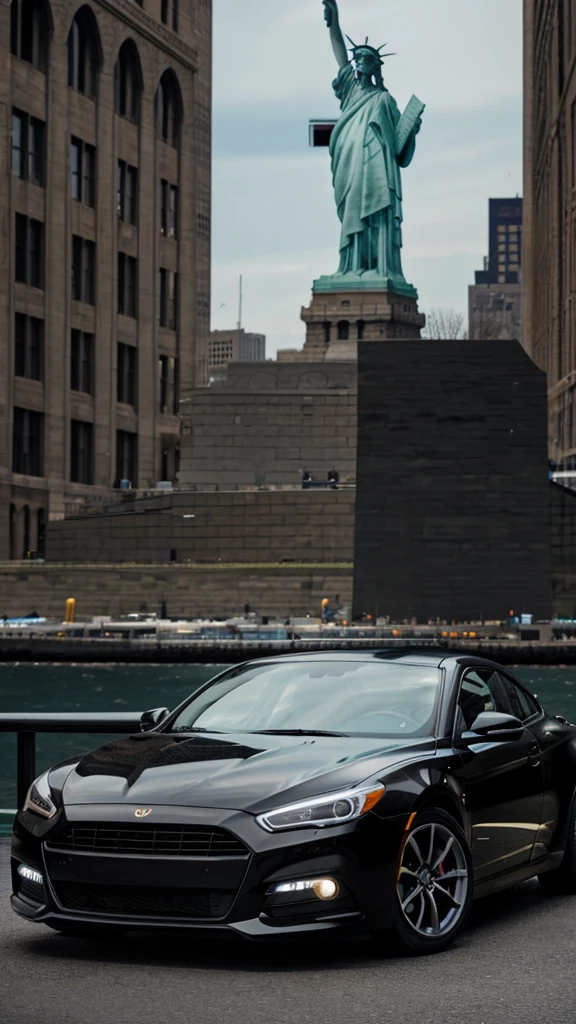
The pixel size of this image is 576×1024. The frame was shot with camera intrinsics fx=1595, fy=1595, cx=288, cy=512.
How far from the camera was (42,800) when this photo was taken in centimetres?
735

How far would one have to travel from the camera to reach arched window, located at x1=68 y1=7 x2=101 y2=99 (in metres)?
81.1

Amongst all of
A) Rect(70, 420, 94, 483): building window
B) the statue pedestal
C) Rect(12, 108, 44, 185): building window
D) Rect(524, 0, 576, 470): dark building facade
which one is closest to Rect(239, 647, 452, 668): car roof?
Rect(524, 0, 576, 470): dark building facade

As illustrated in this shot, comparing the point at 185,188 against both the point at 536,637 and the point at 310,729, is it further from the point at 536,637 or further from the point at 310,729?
the point at 310,729

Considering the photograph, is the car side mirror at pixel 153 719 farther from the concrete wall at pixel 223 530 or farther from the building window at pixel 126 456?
the building window at pixel 126 456

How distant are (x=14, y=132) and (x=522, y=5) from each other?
6525 cm

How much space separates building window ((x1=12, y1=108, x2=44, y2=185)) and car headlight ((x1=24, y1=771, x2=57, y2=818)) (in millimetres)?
70397

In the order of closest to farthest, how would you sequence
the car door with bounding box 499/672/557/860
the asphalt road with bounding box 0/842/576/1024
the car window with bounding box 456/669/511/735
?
the asphalt road with bounding box 0/842/576/1024 < the car window with bounding box 456/669/511/735 < the car door with bounding box 499/672/557/860

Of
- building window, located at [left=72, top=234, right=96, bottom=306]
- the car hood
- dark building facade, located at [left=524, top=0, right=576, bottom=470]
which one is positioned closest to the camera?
the car hood

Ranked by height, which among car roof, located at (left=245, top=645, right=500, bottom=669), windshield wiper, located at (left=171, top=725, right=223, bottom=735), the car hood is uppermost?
car roof, located at (left=245, top=645, right=500, bottom=669)

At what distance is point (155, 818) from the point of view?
22.6ft

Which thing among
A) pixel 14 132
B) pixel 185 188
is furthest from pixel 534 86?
pixel 14 132

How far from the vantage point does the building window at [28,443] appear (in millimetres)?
74938

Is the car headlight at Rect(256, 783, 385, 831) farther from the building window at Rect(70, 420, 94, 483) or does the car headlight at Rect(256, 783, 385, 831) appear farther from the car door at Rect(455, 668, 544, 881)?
the building window at Rect(70, 420, 94, 483)

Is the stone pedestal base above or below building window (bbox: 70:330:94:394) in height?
above
